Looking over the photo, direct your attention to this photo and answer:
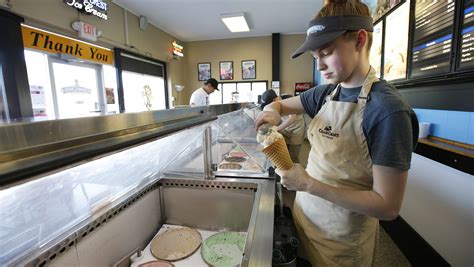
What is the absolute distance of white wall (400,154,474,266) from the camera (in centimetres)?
160

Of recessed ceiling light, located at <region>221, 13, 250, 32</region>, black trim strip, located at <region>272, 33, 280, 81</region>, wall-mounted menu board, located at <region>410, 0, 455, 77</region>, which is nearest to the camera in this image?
wall-mounted menu board, located at <region>410, 0, 455, 77</region>

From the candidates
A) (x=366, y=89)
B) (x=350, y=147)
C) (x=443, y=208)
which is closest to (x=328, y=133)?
(x=350, y=147)

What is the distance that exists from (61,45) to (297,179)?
4825mm

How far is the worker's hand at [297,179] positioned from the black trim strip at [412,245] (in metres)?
1.87

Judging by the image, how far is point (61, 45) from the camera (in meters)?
3.97

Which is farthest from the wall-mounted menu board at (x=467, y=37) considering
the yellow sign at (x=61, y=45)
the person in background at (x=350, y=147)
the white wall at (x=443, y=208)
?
the yellow sign at (x=61, y=45)

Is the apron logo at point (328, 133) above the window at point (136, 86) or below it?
below

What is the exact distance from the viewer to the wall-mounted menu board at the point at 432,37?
1786 mm

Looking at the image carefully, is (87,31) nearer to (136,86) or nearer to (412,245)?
(136,86)

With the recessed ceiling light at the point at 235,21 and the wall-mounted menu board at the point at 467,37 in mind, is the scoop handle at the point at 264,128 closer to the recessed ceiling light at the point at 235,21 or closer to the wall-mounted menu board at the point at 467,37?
the wall-mounted menu board at the point at 467,37

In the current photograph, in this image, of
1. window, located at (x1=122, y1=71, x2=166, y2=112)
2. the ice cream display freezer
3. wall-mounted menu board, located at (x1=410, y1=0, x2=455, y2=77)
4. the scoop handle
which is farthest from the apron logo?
window, located at (x1=122, y1=71, x2=166, y2=112)

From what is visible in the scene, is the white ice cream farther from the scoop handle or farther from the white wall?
the white wall

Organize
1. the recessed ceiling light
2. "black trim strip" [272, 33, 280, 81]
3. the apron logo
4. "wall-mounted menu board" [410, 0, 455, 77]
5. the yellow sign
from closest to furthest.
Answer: the apron logo
"wall-mounted menu board" [410, 0, 455, 77]
the yellow sign
the recessed ceiling light
"black trim strip" [272, 33, 280, 81]

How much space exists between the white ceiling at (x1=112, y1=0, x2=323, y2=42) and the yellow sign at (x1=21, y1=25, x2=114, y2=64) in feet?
4.20
